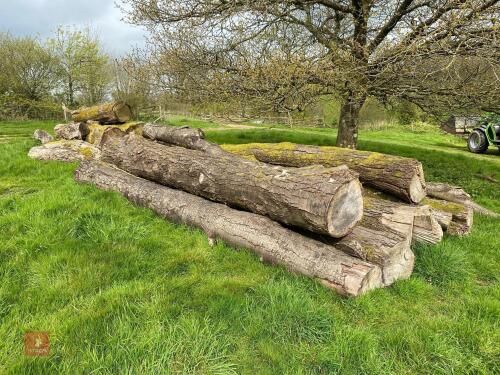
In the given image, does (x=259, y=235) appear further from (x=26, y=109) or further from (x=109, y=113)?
(x=26, y=109)

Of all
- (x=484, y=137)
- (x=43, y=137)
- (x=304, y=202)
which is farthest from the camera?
(x=484, y=137)

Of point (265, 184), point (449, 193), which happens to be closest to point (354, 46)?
point (449, 193)

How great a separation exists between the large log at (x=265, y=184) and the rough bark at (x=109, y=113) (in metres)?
4.92

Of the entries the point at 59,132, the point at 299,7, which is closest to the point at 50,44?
the point at 59,132

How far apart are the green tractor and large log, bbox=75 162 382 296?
542 inches

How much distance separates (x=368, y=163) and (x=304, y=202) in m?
2.01

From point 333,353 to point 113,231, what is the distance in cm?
288

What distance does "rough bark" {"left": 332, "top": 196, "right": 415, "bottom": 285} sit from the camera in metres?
3.33

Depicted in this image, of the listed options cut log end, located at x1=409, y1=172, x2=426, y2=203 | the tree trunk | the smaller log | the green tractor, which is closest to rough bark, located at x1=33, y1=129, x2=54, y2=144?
the tree trunk

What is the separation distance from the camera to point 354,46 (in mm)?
6703

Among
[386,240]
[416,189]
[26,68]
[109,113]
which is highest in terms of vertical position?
[26,68]

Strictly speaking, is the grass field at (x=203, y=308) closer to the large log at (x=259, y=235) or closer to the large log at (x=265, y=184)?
the large log at (x=259, y=235)

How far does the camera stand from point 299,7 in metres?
8.07

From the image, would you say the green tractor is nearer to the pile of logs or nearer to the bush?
the pile of logs
